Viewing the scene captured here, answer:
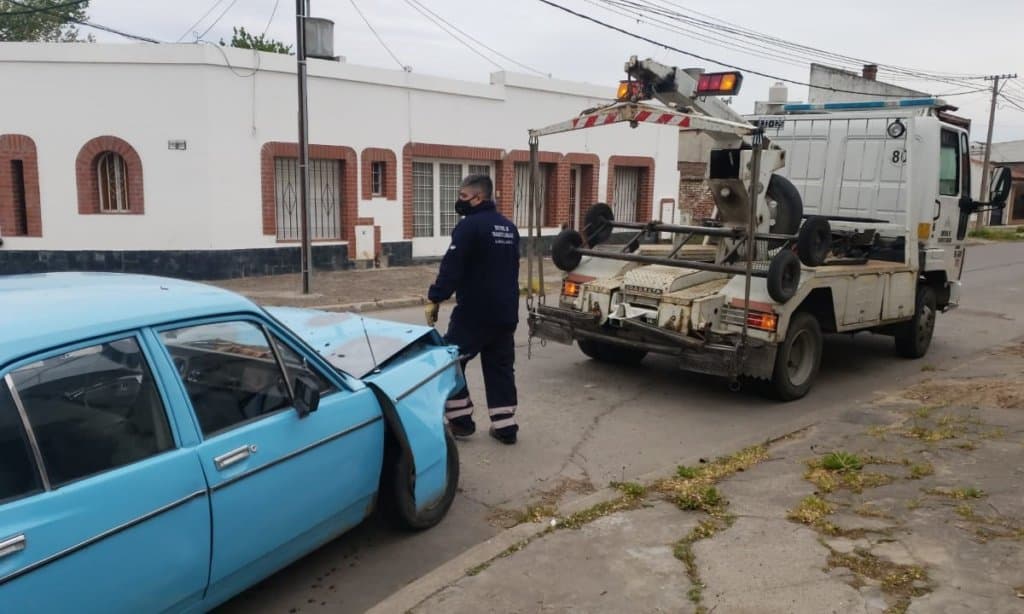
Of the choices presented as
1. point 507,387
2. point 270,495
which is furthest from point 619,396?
point 270,495

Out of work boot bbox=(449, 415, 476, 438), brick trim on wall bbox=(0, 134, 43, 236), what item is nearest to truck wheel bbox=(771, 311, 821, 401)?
work boot bbox=(449, 415, 476, 438)

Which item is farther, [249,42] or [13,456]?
[249,42]

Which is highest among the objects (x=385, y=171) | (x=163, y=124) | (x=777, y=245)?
(x=163, y=124)

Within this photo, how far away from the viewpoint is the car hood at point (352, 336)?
13.3ft

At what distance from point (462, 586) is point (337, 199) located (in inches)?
494

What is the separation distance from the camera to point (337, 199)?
1514 cm

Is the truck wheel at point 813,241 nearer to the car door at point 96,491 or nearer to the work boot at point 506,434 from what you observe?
the work boot at point 506,434

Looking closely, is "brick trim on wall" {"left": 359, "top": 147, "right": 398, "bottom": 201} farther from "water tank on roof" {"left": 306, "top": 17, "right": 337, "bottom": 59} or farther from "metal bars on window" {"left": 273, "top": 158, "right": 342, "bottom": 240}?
"water tank on roof" {"left": 306, "top": 17, "right": 337, "bottom": 59}

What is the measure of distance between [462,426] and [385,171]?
426 inches

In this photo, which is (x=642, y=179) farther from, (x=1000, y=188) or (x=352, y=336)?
(x=352, y=336)

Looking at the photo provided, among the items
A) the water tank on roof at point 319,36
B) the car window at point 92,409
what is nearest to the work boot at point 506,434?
the car window at point 92,409

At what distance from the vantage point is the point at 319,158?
47.9 feet

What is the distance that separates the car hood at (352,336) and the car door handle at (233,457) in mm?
897

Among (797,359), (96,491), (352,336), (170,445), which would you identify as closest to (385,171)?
(797,359)
